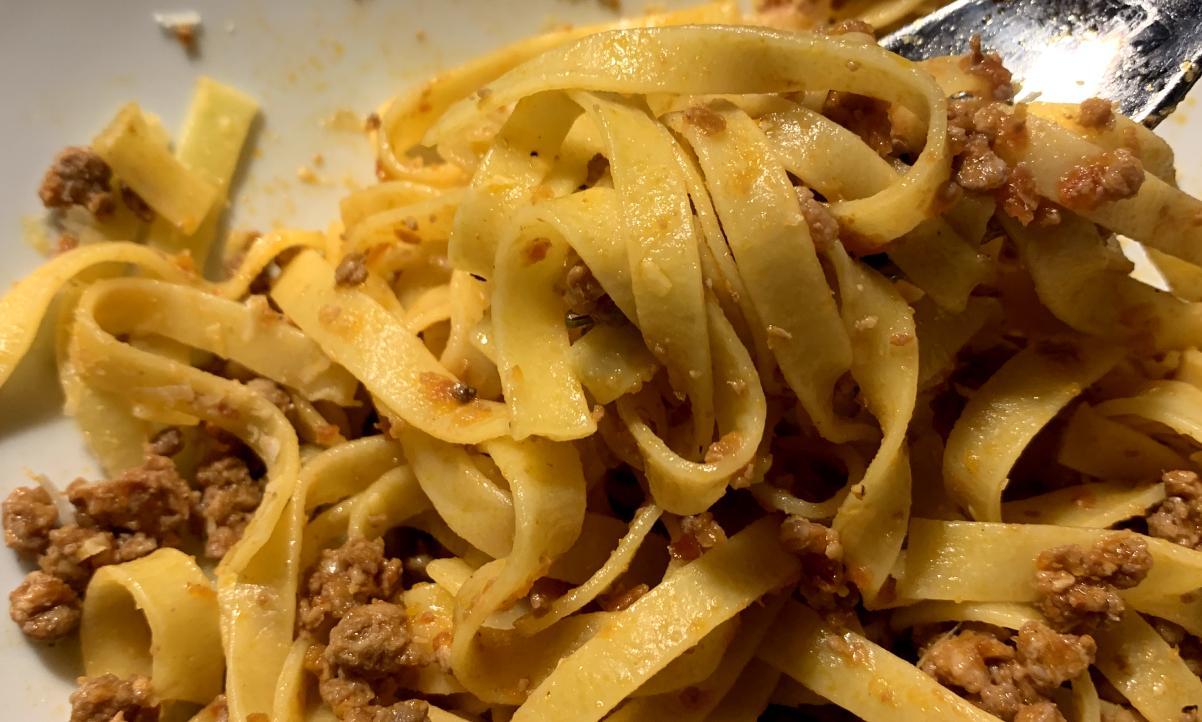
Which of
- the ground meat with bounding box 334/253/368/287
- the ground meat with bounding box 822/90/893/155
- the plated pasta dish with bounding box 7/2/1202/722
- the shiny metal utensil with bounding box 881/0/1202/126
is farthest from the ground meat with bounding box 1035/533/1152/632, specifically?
the ground meat with bounding box 334/253/368/287

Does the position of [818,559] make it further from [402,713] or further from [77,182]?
[77,182]

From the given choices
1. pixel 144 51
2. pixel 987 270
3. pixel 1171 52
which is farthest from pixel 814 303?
pixel 144 51

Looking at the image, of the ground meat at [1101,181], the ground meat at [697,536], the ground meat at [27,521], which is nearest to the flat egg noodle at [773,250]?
the ground meat at [697,536]

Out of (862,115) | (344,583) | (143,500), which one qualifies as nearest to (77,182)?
(143,500)

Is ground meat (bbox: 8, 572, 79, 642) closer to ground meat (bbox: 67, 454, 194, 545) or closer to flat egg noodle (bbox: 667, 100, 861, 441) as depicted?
ground meat (bbox: 67, 454, 194, 545)

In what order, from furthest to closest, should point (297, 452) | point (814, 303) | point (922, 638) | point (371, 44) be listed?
point (371, 44) → point (297, 452) → point (922, 638) → point (814, 303)

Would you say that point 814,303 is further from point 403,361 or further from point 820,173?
point 403,361
